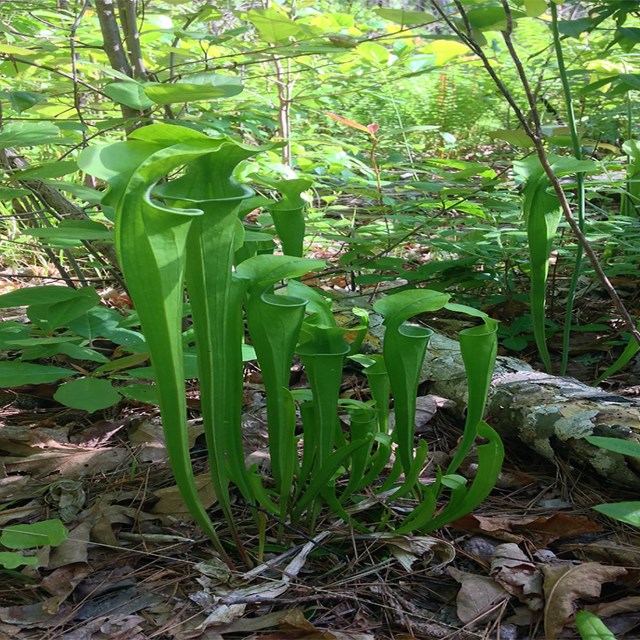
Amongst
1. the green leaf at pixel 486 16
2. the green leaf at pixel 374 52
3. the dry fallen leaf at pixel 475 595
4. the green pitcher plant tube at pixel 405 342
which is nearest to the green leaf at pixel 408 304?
the green pitcher plant tube at pixel 405 342

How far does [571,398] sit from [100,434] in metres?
1.06

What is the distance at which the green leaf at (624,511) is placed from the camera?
83 centimetres

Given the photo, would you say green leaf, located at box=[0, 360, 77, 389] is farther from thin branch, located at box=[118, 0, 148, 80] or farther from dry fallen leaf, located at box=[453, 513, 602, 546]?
thin branch, located at box=[118, 0, 148, 80]

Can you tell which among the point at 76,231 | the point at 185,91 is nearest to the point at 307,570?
the point at 76,231

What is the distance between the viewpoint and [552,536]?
1.08 meters

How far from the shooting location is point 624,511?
0.84 metres

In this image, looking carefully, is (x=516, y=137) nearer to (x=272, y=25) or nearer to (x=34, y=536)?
(x=272, y=25)

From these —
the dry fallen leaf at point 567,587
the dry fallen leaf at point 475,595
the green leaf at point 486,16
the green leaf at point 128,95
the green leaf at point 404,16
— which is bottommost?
the dry fallen leaf at point 475,595

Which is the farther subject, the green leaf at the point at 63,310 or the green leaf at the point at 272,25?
the green leaf at the point at 272,25

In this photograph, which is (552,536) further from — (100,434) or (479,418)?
(100,434)

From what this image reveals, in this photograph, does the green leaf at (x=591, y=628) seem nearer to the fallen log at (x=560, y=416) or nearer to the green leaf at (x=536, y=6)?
the fallen log at (x=560, y=416)

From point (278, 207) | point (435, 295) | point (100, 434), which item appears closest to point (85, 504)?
point (100, 434)

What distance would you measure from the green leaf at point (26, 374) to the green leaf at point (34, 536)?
0.24 metres

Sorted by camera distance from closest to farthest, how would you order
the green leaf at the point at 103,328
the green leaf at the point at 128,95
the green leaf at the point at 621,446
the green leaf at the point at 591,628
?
the green leaf at the point at 591,628 → the green leaf at the point at 621,446 → the green leaf at the point at 128,95 → the green leaf at the point at 103,328
